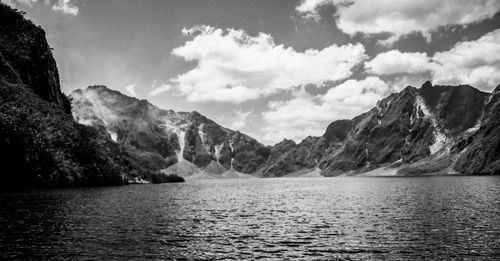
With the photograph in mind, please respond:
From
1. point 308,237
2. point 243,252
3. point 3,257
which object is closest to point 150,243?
point 243,252

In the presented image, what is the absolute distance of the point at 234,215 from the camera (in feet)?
249

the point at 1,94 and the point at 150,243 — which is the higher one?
the point at 1,94

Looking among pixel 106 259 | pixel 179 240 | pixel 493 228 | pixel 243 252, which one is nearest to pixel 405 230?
pixel 493 228

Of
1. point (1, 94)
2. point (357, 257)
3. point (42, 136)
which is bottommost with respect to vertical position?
point (357, 257)

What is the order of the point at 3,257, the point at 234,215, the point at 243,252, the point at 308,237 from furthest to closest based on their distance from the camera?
1. the point at 234,215
2. the point at 308,237
3. the point at 243,252
4. the point at 3,257

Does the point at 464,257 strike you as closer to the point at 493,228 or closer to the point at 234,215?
the point at 493,228

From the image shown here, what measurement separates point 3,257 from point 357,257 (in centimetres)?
3374

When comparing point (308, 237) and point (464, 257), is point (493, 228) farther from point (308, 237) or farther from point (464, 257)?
point (308, 237)

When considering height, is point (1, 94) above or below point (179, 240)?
above

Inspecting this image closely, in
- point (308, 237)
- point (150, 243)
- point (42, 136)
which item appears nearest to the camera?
point (150, 243)

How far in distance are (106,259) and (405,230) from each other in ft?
124

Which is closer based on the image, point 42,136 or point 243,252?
point 243,252

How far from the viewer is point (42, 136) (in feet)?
563

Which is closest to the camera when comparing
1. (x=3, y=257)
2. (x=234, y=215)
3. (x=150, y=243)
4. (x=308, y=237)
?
(x=3, y=257)
